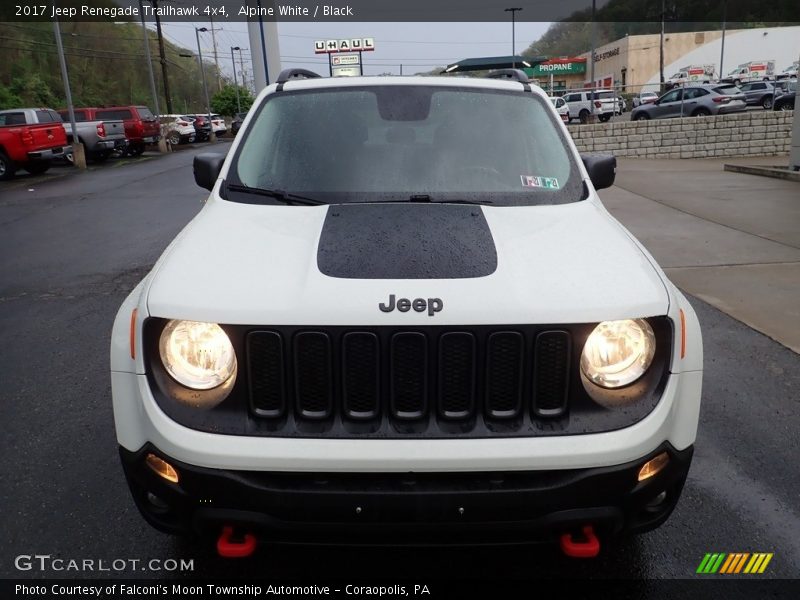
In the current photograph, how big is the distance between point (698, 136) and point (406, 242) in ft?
69.7

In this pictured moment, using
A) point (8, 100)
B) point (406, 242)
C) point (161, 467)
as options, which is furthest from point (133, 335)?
point (8, 100)

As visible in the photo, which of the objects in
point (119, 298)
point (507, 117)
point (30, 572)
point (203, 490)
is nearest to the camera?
point (203, 490)

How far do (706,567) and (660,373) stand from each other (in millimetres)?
1021

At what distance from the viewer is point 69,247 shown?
30.3 ft

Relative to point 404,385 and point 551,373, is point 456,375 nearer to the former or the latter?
point 404,385

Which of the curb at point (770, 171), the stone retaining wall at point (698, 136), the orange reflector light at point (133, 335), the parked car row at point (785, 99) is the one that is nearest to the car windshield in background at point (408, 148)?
the orange reflector light at point (133, 335)

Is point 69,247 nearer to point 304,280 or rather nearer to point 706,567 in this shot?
point 304,280

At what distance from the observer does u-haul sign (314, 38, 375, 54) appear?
6292 centimetres

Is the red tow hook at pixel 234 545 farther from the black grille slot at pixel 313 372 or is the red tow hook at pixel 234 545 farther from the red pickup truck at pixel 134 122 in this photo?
the red pickup truck at pixel 134 122

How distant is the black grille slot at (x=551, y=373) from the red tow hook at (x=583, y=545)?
362 mm

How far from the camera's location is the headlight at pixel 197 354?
7.02ft

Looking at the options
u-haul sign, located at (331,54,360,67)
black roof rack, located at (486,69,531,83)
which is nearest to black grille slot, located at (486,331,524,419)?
black roof rack, located at (486,69,531,83)

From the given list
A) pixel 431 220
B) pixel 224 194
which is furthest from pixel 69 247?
pixel 431 220

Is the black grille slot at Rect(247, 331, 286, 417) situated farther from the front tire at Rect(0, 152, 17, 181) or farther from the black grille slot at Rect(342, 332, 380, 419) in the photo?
the front tire at Rect(0, 152, 17, 181)
